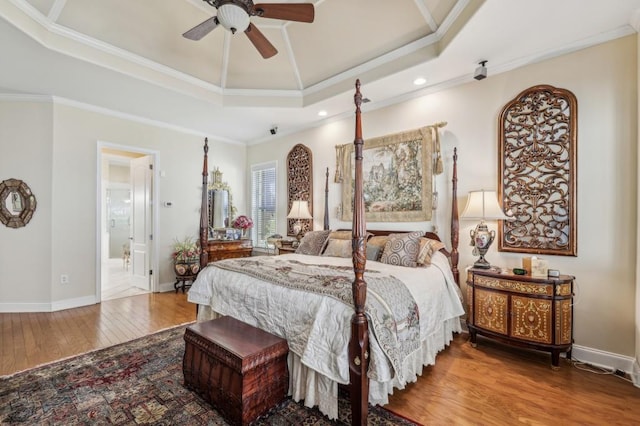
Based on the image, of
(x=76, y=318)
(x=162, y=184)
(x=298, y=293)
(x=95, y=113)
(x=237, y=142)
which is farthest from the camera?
(x=237, y=142)

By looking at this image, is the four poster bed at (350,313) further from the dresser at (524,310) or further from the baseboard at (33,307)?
the baseboard at (33,307)

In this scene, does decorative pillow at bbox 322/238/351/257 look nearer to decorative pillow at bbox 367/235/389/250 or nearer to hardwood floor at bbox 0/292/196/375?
decorative pillow at bbox 367/235/389/250

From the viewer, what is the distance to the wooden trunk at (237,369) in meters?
1.81

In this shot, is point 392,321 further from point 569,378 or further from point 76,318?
point 76,318

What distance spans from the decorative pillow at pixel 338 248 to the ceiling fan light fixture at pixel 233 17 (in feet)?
8.18

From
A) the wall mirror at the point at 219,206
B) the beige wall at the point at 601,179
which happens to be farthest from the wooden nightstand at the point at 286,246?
the beige wall at the point at 601,179

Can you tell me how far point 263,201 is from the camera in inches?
241

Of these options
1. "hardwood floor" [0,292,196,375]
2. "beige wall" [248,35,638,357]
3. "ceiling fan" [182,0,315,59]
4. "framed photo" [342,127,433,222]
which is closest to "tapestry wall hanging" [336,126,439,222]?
"framed photo" [342,127,433,222]

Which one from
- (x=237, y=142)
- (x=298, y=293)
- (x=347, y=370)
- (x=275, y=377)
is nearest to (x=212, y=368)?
(x=275, y=377)

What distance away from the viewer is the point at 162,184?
5.28 meters

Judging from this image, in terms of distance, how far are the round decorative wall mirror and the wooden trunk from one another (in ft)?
12.4

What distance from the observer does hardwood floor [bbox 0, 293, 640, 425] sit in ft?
6.46

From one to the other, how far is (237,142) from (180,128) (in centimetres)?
120

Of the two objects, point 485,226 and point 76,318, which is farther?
point 76,318
